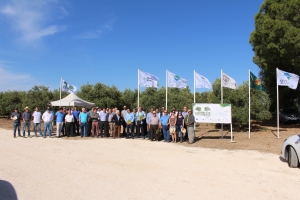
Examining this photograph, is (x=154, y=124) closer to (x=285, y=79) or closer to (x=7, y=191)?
(x=285, y=79)

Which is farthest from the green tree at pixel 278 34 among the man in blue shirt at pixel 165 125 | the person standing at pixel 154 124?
the person standing at pixel 154 124

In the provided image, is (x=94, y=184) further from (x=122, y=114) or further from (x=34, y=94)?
(x=34, y=94)

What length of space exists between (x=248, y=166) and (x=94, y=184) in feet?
16.0

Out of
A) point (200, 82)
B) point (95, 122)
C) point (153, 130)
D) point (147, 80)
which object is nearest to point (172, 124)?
point (153, 130)

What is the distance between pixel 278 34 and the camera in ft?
60.2

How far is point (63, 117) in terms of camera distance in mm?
15664

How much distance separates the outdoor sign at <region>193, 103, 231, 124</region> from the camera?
45.9ft

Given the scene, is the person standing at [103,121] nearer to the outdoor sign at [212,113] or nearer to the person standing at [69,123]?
the person standing at [69,123]

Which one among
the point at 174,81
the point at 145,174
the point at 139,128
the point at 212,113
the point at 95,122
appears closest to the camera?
the point at 145,174

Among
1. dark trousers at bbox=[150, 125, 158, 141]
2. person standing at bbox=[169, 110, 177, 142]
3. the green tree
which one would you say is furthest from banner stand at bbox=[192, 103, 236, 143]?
the green tree

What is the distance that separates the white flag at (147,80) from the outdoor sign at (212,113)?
12.9 ft

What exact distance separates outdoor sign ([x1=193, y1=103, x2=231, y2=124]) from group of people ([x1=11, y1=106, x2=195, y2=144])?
658mm

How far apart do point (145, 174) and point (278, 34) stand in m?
16.0

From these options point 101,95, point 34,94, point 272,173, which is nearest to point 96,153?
point 272,173
